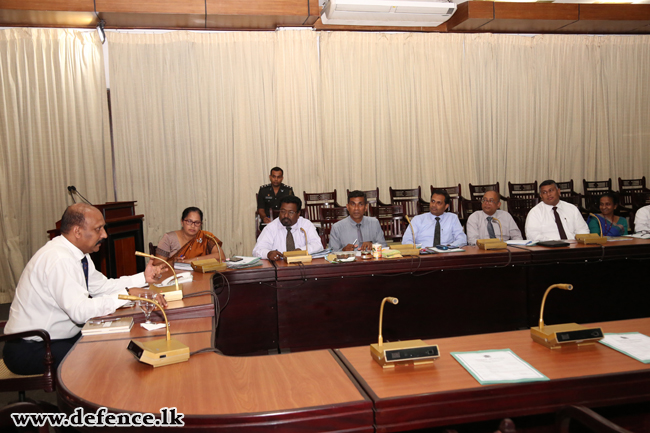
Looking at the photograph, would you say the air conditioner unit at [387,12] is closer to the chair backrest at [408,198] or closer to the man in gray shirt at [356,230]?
the chair backrest at [408,198]

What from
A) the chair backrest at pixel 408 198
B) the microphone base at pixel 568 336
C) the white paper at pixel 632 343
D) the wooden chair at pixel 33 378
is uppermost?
the chair backrest at pixel 408 198

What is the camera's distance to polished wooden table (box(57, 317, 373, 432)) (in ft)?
4.43

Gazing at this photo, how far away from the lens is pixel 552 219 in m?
4.82

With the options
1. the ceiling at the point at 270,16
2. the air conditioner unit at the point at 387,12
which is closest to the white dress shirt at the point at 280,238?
the air conditioner unit at the point at 387,12

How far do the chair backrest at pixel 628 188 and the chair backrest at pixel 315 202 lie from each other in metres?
4.13

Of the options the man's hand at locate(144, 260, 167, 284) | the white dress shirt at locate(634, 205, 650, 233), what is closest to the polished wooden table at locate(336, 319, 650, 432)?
the man's hand at locate(144, 260, 167, 284)

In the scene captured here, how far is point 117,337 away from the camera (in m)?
2.04

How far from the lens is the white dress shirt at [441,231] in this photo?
458 centimetres

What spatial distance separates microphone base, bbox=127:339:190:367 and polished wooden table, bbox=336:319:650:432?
0.57 metres

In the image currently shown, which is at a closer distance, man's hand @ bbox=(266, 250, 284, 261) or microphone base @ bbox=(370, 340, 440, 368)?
microphone base @ bbox=(370, 340, 440, 368)

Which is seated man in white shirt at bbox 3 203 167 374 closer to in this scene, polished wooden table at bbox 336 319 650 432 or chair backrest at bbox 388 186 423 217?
polished wooden table at bbox 336 319 650 432

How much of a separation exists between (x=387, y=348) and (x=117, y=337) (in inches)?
45.4

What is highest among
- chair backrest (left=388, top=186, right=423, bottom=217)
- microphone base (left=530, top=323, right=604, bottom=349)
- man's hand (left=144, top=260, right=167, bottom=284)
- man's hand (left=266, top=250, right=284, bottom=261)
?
chair backrest (left=388, top=186, right=423, bottom=217)

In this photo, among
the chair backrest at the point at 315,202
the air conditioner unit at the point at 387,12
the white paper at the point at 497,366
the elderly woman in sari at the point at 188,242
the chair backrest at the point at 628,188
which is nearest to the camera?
the white paper at the point at 497,366
